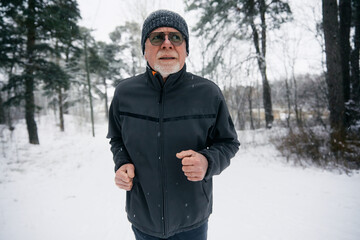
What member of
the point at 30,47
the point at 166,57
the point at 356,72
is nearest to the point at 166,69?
the point at 166,57

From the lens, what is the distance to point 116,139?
1.48m

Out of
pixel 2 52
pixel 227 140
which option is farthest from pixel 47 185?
pixel 2 52

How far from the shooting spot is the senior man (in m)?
1.17

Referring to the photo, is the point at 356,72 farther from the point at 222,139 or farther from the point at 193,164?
the point at 193,164

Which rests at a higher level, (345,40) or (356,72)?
(345,40)

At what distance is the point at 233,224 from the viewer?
2.78 m

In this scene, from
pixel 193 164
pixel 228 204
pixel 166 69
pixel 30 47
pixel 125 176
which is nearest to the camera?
pixel 193 164

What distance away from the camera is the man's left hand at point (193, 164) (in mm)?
949

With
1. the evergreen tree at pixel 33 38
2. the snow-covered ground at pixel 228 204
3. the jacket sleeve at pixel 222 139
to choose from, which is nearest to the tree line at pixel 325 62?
the snow-covered ground at pixel 228 204

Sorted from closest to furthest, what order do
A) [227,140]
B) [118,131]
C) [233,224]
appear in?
[227,140] < [118,131] < [233,224]

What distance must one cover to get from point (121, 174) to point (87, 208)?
3098 millimetres

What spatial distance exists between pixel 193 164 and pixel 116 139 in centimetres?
83

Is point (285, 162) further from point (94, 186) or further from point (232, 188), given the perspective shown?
point (94, 186)

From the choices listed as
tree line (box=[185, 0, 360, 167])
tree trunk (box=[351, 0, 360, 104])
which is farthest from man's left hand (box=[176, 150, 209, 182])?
tree trunk (box=[351, 0, 360, 104])
